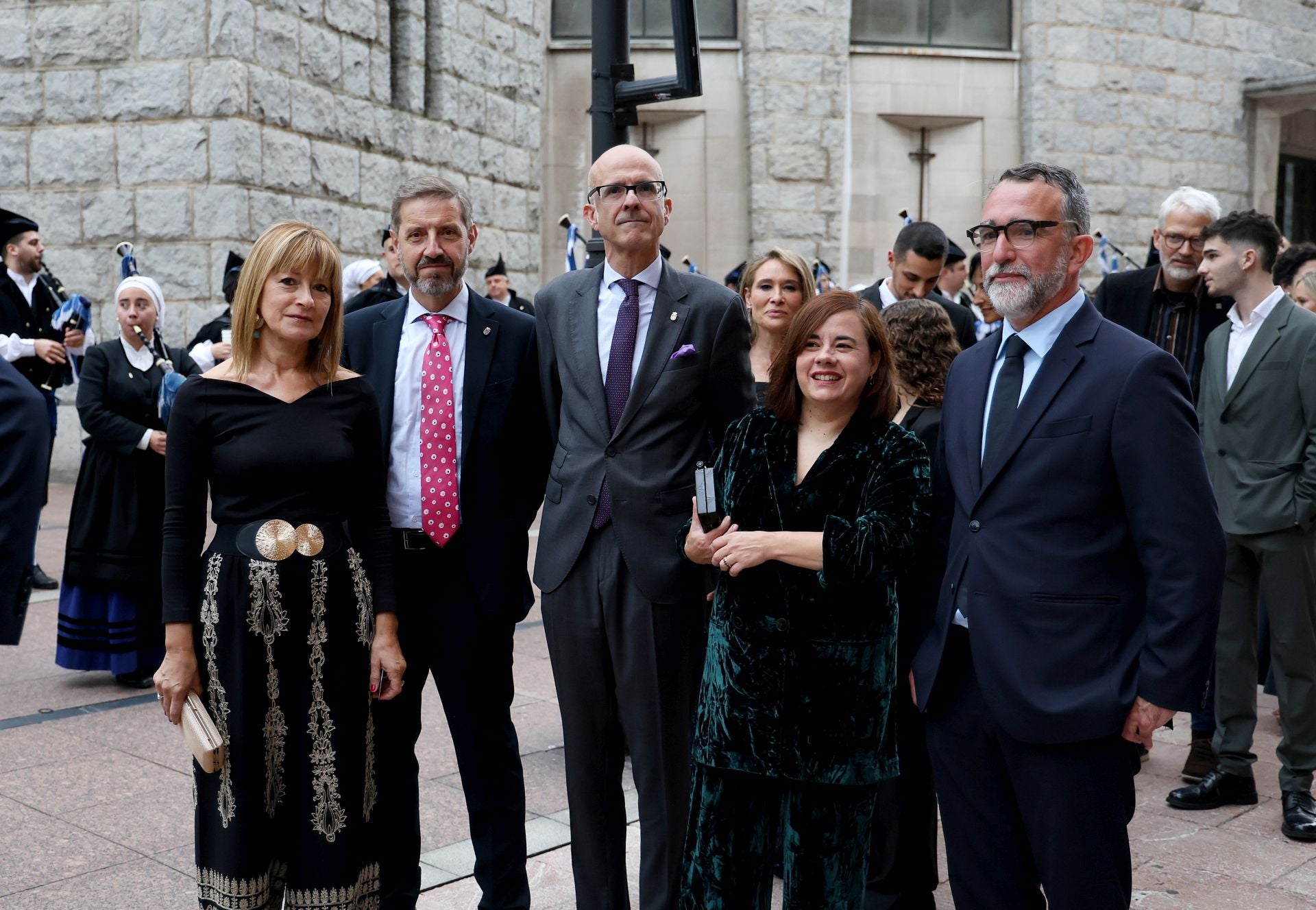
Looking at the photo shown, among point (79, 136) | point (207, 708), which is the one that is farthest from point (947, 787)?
point (79, 136)

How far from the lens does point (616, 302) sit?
12.5 ft

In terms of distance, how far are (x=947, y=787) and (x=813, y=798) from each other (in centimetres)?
34

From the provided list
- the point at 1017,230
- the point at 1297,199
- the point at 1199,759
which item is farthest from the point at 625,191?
the point at 1297,199

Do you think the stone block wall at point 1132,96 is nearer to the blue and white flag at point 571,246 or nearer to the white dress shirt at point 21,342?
the blue and white flag at point 571,246

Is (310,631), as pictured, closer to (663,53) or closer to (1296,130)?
(663,53)

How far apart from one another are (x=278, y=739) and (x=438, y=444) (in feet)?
3.13

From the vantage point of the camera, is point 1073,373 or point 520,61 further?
point 520,61

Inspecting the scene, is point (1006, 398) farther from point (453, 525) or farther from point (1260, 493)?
point (1260, 493)

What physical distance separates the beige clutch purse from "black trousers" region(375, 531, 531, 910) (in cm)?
59

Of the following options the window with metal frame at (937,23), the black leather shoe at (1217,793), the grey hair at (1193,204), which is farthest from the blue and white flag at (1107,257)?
the black leather shoe at (1217,793)

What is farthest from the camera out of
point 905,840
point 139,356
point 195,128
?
point 195,128

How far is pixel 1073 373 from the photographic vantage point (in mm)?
2889

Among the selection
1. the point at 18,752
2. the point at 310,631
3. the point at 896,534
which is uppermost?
the point at 896,534

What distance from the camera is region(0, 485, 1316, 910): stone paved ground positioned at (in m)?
4.05
